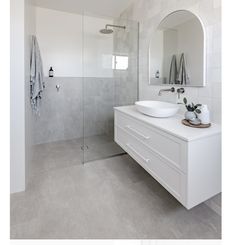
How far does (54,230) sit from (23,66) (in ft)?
5.18

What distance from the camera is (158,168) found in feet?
5.05

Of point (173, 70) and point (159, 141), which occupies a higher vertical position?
point (173, 70)

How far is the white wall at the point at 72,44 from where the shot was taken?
9.61 feet

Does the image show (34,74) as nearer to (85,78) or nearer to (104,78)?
(85,78)

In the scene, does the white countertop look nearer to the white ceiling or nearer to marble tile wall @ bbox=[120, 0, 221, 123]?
marble tile wall @ bbox=[120, 0, 221, 123]

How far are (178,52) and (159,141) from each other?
1152 millimetres

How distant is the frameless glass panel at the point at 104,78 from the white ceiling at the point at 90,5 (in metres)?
0.24

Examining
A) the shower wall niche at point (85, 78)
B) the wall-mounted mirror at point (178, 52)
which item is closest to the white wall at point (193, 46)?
the wall-mounted mirror at point (178, 52)

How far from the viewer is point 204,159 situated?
1284 millimetres

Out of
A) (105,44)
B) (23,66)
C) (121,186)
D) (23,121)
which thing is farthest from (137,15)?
(121,186)

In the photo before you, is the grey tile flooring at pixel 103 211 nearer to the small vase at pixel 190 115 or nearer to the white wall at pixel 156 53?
the small vase at pixel 190 115

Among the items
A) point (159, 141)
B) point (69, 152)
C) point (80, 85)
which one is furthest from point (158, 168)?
point (80, 85)
